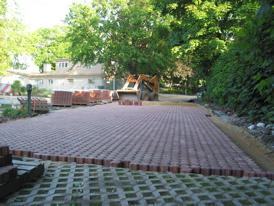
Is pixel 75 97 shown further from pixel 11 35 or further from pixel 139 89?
pixel 11 35

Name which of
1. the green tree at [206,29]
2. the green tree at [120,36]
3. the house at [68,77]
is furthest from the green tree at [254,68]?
the house at [68,77]

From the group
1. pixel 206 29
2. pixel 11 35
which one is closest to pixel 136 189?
pixel 206 29

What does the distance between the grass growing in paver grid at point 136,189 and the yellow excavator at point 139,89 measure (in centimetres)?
Result: 1775

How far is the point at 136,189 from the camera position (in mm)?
3314

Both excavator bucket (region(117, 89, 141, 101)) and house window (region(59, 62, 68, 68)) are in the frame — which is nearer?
excavator bucket (region(117, 89, 141, 101))

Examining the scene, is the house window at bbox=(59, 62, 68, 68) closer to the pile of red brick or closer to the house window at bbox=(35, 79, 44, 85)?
the house window at bbox=(35, 79, 44, 85)

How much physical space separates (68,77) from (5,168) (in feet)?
147

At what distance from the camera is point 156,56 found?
1144 inches

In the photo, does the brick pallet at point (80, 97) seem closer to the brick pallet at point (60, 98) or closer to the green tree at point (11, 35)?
the brick pallet at point (60, 98)

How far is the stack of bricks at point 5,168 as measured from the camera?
2825mm

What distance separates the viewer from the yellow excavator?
21.9 metres

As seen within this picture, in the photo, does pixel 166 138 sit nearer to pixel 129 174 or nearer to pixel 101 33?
pixel 129 174

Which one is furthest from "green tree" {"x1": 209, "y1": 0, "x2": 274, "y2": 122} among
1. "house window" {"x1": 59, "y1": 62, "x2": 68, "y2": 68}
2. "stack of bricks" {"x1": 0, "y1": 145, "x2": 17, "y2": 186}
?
"house window" {"x1": 59, "y1": 62, "x2": 68, "y2": 68}

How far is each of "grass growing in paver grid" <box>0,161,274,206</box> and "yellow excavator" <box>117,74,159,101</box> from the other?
58.2ft
